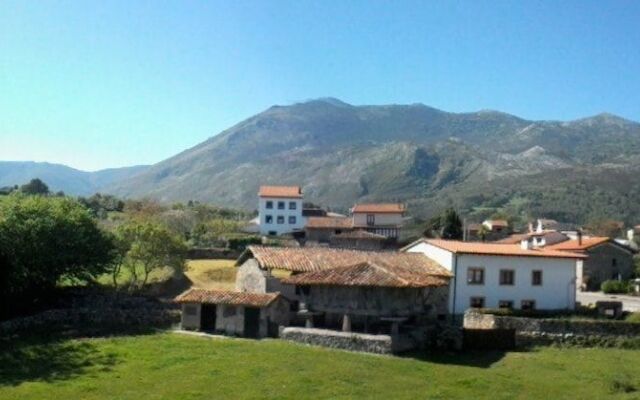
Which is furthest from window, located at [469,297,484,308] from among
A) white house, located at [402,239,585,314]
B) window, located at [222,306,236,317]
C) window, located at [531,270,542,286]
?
window, located at [222,306,236,317]

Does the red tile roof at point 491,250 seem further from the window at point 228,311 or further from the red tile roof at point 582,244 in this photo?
the red tile roof at point 582,244

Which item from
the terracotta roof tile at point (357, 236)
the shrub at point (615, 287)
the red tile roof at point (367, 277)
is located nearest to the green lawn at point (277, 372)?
the red tile roof at point (367, 277)

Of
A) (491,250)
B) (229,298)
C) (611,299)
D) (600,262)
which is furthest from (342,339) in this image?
(600,262)

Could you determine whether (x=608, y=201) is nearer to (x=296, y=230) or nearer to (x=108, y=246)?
(x=296, y=230)

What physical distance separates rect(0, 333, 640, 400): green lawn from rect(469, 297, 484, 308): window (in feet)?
29.7

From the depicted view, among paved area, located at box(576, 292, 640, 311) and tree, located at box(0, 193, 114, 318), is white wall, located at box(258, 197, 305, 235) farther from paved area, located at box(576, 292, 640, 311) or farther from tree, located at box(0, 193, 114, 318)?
tree, located at box(0, 193, 114, 318)

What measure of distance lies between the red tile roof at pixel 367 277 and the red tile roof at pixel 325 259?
264 cm

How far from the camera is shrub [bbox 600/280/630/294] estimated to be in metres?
61.2

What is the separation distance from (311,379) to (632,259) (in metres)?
51.8

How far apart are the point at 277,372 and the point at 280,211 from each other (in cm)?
7403

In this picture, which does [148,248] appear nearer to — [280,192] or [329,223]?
[329,223]

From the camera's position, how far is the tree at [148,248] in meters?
49.5

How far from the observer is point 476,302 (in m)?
45.7

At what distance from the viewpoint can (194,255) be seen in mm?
67938
